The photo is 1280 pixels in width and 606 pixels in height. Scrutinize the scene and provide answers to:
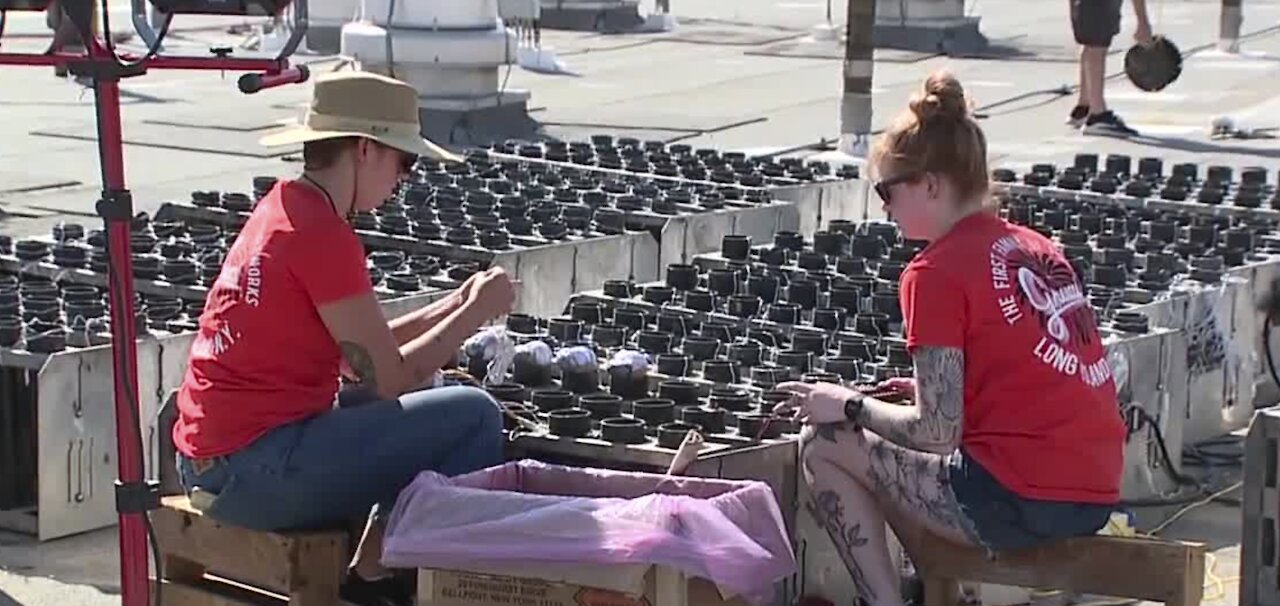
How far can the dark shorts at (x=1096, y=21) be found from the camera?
14.5 meters

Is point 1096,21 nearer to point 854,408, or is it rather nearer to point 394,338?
point 854,408

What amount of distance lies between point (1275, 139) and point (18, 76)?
1057 cm

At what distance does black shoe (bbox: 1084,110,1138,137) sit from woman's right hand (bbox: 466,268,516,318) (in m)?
10.5

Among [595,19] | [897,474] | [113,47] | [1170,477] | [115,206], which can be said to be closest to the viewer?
[115,206]

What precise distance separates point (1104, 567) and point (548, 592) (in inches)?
50.1

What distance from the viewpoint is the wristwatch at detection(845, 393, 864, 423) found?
529cm

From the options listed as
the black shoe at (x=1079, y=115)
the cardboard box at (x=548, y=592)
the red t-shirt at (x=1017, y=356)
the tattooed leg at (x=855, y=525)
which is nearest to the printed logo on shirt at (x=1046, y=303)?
the red t-shirt at (x=1017, y=356)

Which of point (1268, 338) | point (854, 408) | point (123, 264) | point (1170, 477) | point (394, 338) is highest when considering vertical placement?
point (123, 264)

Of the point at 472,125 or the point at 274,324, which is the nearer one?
the point at 274,324

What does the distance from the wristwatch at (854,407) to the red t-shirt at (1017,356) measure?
251 mm

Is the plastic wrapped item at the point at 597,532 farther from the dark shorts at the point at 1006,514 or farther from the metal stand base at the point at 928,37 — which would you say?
the metal stand base at the point at 928,37

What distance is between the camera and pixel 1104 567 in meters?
5.17

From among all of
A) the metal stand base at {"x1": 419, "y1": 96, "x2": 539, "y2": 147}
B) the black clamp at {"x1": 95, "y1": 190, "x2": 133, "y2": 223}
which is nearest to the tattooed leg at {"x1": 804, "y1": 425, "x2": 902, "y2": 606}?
the black clamp at {"x1": 95, "y1": 190, "x2": 133, "y2": 223}

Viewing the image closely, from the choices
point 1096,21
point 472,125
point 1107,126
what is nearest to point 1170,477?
point 1096,21
